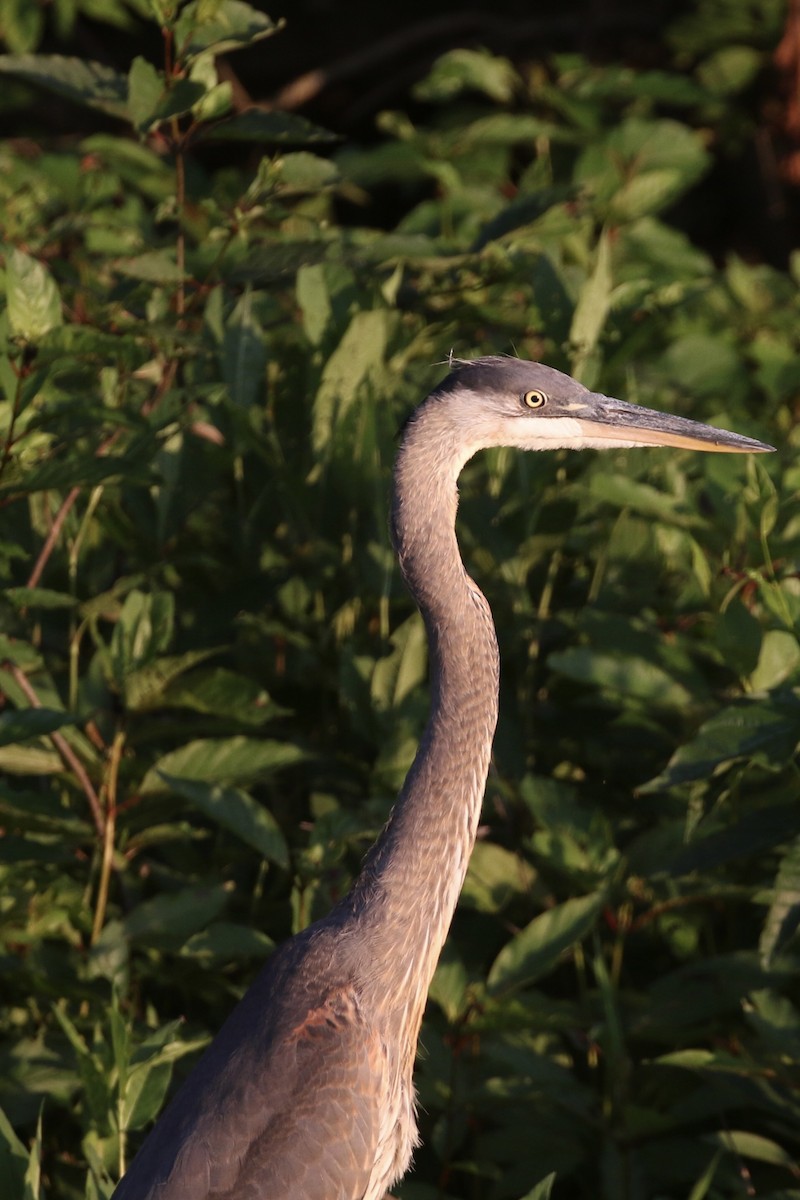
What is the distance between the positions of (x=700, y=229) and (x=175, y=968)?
621cm

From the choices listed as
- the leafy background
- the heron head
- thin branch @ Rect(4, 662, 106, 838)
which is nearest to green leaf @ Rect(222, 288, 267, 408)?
the leafy background

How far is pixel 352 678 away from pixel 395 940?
96 cm

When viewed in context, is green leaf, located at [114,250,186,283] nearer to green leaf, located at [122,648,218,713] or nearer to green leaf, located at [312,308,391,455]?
green leaf, located at [312,308,391,455]

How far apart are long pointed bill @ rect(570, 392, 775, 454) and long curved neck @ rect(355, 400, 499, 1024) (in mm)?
290

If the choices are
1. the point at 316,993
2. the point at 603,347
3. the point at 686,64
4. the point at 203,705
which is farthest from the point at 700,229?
the point at 316,993

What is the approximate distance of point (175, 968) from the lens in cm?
366

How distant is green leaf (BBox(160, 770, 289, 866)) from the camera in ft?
10.7

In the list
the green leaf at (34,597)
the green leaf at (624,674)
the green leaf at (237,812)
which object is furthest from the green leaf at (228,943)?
the green leaf at (624,674)

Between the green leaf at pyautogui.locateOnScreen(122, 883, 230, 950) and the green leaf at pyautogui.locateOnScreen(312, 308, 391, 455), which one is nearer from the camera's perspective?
the green leaf at pyautogui.locateOnScreen(122, 883, 230, 950)

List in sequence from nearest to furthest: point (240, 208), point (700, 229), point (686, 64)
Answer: point (240, 208)
point (686, 64)
point (700, 229)

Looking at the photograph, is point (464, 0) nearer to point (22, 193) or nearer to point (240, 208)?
point (22, 193)

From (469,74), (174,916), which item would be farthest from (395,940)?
(469,74)

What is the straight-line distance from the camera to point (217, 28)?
3.69 m

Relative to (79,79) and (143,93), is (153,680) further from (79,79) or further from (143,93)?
(79,79)
